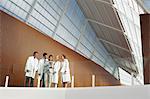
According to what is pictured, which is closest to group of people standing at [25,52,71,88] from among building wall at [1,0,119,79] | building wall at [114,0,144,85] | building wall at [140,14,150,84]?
building wall at [140,14,150,84]

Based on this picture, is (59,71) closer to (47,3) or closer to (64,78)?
(64,78)

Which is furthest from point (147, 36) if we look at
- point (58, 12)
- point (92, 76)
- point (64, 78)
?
point (58, 12)

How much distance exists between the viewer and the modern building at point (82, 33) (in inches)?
519

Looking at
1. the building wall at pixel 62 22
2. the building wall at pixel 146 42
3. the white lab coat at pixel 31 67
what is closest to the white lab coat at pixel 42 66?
the white lab coat at pixel 31 67

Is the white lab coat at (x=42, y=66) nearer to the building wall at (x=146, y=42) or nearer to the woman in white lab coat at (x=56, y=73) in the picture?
the woman in white lab coat at (x=56, y=73)

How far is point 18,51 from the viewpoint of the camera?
14555 millimetres

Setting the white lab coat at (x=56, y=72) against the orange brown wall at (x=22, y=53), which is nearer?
the white lab coat at (x=56, y=72)

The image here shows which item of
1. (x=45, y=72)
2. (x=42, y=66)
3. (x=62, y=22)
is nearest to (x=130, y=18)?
(x=62, y=22)

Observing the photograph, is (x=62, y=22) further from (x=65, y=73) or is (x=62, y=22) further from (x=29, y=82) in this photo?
(x=29, y=82)

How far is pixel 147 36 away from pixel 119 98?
12.1 feet

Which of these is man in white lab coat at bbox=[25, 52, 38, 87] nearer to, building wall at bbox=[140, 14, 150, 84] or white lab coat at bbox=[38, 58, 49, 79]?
white lab coat at bbox=[38, 58, 49, 79]

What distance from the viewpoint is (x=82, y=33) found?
3325cm

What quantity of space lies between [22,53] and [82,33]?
62.8ft

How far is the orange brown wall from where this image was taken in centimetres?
1237
